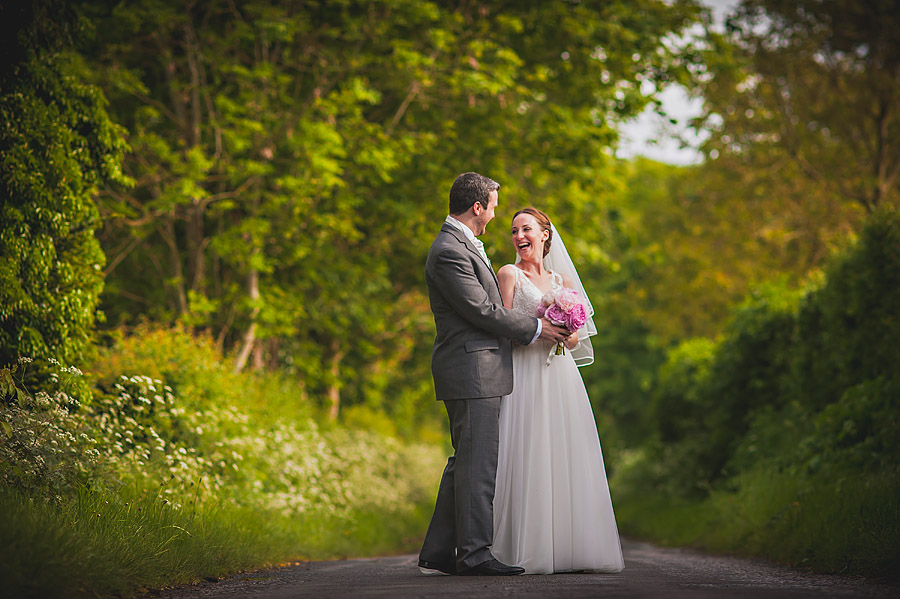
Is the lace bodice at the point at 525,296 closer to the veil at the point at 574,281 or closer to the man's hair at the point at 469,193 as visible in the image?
the veil at the point at 574,281

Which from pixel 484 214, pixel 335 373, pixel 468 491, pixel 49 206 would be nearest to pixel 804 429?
pixel 484 214

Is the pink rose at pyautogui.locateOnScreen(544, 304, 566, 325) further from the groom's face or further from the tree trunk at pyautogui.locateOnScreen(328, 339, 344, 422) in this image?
the tree trunk at pyautogui.locateOnScreen(328, 339, 344, 422)

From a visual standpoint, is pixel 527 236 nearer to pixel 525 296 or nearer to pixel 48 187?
pixel 525 296

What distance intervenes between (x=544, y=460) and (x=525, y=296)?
1.24 meters

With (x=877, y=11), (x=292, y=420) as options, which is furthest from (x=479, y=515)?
(x=877, y=11)

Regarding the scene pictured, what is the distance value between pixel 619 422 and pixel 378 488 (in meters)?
29.5

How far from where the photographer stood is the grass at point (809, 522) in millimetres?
6488

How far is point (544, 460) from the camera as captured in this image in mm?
6844

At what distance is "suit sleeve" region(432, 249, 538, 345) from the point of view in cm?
655

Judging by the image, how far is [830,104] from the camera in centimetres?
2083

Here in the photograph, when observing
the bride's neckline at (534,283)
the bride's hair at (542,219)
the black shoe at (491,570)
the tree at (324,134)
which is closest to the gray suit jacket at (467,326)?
the bride's neckline at (534,283)

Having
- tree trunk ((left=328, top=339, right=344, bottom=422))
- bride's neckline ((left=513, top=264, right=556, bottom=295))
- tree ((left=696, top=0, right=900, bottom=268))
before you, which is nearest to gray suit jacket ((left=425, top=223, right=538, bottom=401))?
bride's neckline ((left=513, top=264, right=556, bottom=295))

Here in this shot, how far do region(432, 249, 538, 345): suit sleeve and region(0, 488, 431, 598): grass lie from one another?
2.48 metres

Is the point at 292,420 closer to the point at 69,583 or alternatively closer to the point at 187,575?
the point at 187,575
